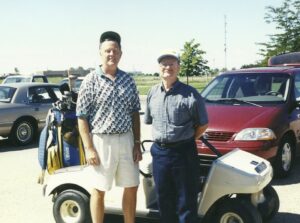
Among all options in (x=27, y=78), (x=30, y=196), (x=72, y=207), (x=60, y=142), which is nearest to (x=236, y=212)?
(x=72, y=207)

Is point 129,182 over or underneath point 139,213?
over

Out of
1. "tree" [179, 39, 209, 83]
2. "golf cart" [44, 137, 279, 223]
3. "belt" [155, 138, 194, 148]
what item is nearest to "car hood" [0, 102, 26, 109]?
"golf cart" [44, 137, 279, 223]

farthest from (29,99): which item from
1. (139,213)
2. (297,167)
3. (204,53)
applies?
(204,53)

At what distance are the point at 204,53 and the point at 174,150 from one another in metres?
37.7

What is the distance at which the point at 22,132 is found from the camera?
1086 centimetres

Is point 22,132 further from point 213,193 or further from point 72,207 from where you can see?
point 213,193

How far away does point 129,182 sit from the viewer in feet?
13.1

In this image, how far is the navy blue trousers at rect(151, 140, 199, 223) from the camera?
12.1 ft

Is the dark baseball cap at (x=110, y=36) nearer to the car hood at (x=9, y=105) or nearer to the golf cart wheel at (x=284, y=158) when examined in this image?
the golf cart wheel at (x=284, y=158)

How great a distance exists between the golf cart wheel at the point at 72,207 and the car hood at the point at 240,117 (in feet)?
Result: 8.07

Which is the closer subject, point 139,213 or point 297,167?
point 139,213

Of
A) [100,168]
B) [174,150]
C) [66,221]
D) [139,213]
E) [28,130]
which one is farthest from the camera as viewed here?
[28,130]

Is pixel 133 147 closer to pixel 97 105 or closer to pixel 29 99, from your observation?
pixel 97 105

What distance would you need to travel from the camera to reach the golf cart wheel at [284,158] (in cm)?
645
